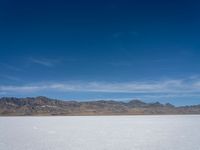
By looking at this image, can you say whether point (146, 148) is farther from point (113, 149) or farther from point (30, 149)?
point (30, 149)

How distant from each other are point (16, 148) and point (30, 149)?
4.36ft

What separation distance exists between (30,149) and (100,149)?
5549 millimetres

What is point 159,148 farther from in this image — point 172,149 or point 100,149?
point 100,149

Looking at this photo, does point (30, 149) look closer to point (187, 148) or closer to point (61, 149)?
point (61, 149)

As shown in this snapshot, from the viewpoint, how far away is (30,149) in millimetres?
25062

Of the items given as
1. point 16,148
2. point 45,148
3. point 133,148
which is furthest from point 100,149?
point 16,148

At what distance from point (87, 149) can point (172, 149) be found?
6775 millimetres

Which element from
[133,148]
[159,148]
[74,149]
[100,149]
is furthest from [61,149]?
[159,148]

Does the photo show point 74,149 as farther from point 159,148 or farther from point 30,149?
point 159,148

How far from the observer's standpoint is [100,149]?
25375 millimetres

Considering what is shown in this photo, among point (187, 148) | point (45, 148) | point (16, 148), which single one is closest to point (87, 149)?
point (45, 148)

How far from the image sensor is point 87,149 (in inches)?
1011

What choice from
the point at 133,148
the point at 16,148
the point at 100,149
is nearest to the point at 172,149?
Result: the point at 133,148

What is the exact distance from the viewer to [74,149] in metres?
25.6
